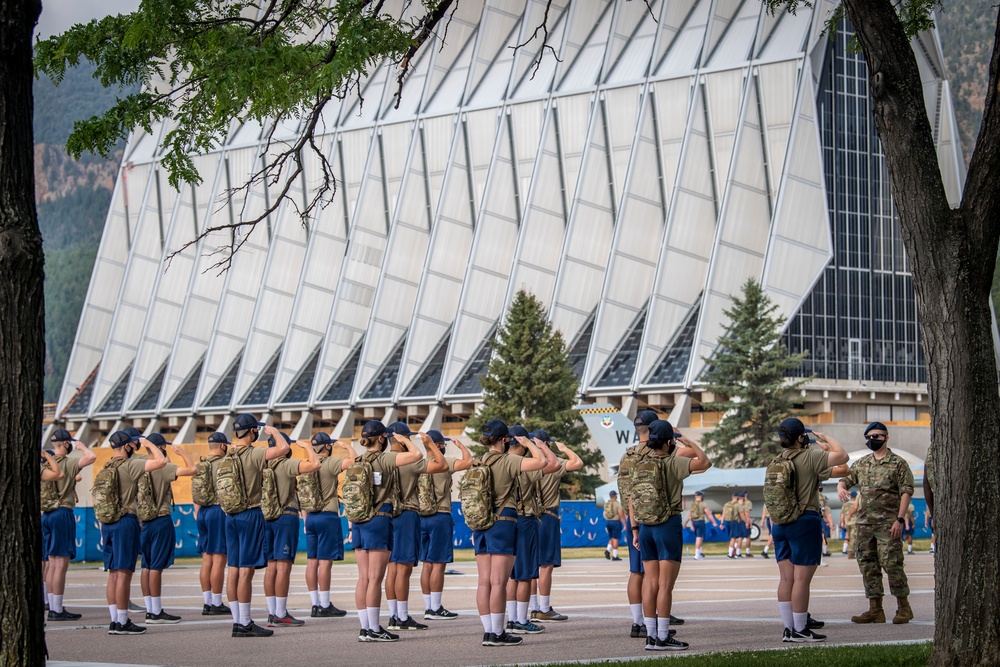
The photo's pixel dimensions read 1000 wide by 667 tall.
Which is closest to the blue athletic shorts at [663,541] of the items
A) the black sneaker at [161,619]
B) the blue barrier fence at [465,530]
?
the black sneaker at [161,619]

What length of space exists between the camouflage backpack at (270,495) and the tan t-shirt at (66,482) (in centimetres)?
331

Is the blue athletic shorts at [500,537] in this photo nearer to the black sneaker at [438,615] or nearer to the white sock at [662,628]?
the white sock at [662,628]

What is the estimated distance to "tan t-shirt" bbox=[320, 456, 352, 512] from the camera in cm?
1512

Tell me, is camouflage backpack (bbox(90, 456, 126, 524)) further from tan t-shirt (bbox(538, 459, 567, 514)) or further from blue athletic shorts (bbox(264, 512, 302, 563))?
tan t-shirt (bbox(538, 459, 567, 514))

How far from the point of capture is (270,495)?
1427cm

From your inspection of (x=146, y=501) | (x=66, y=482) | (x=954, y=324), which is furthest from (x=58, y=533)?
(x=954, y=324)

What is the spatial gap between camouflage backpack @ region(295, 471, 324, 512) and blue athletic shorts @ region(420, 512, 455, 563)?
3.86 ft

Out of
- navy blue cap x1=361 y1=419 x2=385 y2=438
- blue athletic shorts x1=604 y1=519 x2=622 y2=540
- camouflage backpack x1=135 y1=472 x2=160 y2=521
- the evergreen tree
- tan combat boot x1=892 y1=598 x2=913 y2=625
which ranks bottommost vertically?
tan combat boot x1=892 y1=598 x2=913 y2=625

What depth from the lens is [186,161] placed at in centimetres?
1038

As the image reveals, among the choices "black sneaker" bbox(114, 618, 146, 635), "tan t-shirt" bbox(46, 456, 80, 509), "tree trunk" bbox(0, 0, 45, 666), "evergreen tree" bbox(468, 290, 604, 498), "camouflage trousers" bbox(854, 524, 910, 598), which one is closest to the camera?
"tree trunk" bbox(0, 0, 45, 666)

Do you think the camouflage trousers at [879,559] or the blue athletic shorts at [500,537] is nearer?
the blue athletic shorts at [500,537]

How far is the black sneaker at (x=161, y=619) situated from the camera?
591 inches

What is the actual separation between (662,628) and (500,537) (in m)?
1.72

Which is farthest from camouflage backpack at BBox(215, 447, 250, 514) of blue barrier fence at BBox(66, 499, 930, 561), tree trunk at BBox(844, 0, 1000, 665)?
blue barrier fence at BBox(66, 499, 930, 561)
